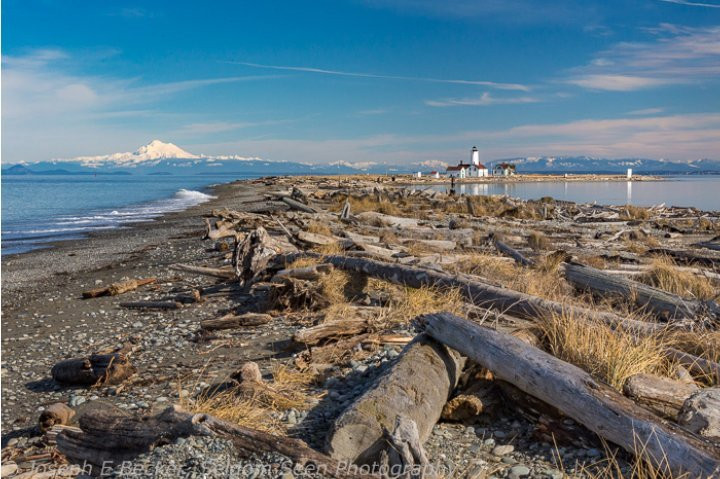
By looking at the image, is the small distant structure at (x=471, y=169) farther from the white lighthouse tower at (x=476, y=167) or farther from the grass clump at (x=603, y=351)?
the grass clump at (x=603, y=351)

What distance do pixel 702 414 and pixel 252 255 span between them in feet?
25.8

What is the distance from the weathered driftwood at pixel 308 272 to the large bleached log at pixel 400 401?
4108 mm

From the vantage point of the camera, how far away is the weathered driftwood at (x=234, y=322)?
8180mm

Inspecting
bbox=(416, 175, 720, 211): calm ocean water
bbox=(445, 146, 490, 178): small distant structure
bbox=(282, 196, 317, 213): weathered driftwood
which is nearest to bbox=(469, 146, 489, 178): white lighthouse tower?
bbox=(445, 146, 490, 178): small distant structure

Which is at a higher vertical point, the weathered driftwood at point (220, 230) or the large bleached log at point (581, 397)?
the weathered driftwood at point (220, 230)

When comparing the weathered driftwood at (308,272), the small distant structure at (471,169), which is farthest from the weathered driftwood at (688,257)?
the small distant structure at (471,169)

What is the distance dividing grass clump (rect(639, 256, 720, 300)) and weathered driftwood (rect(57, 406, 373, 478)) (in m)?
7.52

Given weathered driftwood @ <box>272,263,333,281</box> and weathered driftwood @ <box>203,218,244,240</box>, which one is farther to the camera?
weathered driftwood @ <box>203,218,244,240</box>

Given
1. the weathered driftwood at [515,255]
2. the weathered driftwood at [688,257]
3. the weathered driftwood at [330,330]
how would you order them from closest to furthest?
the weathered driftwood at [330,330], the weathered driftwood at [515,255], the weathered driftwood at [688,257]

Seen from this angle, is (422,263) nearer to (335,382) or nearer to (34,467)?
(335,382)

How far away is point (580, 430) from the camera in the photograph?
177 inches

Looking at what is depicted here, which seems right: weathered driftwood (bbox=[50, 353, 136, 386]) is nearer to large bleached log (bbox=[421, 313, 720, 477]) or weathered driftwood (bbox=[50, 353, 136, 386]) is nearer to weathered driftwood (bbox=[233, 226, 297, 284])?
large bleached log (bbox=[421, 313, 720, 477])

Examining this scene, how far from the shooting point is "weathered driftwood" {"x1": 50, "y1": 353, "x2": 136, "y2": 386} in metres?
6.28

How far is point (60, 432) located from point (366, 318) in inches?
163
